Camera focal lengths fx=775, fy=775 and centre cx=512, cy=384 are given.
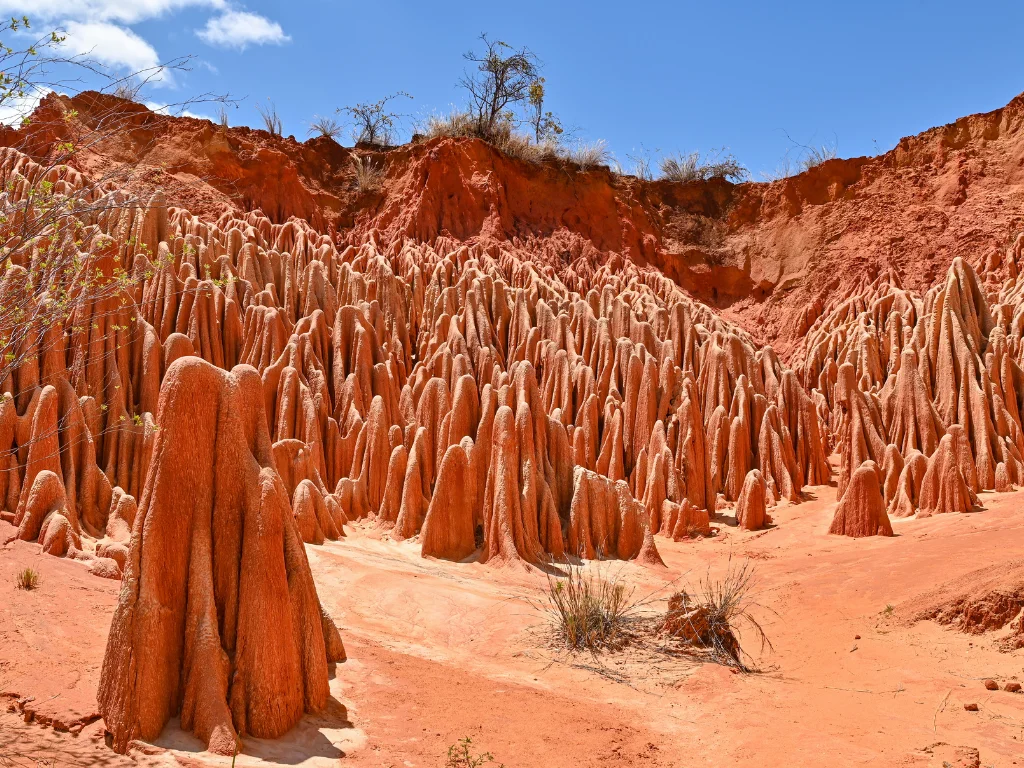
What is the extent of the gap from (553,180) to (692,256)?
5473 millimetres

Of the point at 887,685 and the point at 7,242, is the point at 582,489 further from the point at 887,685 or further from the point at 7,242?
the point at 7,242

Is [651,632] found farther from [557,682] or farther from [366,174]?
[366,174]

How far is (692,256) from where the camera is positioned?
88.0 feet

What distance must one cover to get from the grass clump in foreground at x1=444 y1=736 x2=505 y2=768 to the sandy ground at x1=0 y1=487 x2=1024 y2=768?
0.26 ft

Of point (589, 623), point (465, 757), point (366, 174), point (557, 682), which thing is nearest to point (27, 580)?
point (465, 757)

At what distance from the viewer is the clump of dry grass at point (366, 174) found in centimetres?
2462

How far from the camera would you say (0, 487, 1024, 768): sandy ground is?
16.1 ft

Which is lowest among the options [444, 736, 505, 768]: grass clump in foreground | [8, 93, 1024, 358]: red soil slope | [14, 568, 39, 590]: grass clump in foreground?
[444, 736, 505, 768]: grass clump in foreground

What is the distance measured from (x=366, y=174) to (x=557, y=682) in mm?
20913

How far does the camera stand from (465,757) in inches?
193

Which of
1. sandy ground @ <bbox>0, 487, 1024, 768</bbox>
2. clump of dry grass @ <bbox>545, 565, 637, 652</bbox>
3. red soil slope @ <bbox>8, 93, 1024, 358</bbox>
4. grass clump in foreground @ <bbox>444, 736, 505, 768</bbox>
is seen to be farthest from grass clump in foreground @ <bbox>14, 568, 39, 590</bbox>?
red soil slope @ <bbox>8, 93, 1024, 358</bbox>

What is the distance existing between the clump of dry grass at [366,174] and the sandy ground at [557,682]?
54.9 feet

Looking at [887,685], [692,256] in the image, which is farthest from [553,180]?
[887,685]

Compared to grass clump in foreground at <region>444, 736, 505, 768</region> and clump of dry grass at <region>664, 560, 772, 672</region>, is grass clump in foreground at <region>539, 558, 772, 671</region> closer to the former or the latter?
clump of dry grass at <region>664, 560, 772, 672</region>
